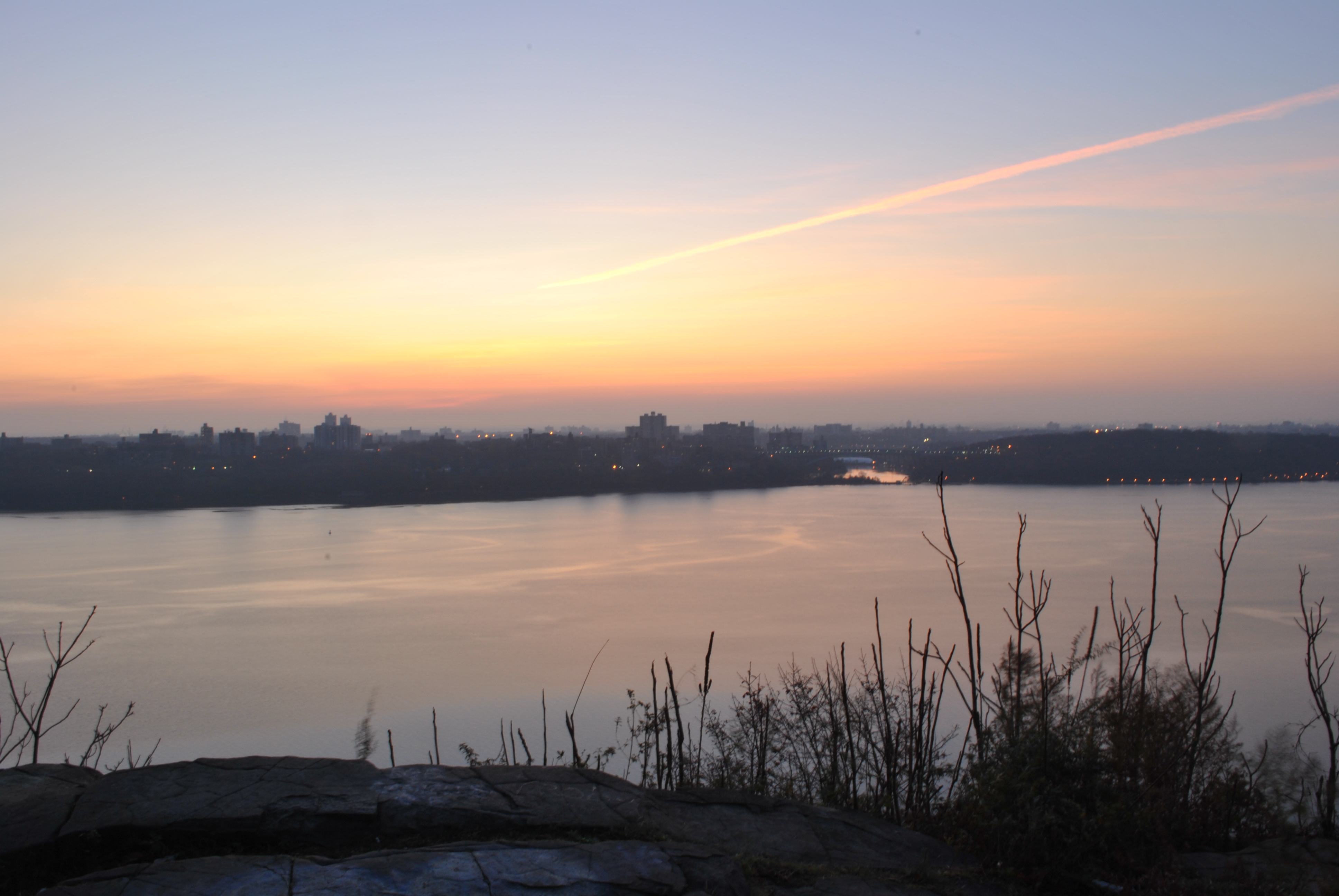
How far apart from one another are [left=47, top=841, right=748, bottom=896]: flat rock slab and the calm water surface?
6.61 metres

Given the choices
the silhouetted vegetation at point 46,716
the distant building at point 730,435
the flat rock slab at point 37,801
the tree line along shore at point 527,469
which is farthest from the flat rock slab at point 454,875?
the distant building at point 730,435

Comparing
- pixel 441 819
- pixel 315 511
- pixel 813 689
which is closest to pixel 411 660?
pixel 813 689

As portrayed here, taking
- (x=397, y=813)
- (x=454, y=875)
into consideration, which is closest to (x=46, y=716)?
(x=397, y=813)

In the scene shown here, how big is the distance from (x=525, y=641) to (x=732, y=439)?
241 ft

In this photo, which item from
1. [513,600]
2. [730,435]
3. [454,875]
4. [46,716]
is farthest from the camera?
[730,435]

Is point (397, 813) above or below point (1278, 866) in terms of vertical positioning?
above

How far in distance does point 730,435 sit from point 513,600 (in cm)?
7222

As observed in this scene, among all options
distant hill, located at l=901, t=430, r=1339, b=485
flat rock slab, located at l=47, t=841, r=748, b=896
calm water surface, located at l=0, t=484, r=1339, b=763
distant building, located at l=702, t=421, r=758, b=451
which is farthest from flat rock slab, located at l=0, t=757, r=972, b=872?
distant building, located at l=702, t=421, r=758, b=451

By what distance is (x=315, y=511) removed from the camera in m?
36.2

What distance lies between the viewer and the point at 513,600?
59.7 feet

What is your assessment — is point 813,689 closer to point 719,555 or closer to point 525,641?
point 525,641

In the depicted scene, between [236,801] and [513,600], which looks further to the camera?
[513,600]

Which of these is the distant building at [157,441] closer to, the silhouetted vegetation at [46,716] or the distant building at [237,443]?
the distant building at [237,443]

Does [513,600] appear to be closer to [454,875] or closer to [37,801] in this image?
[37,801]
